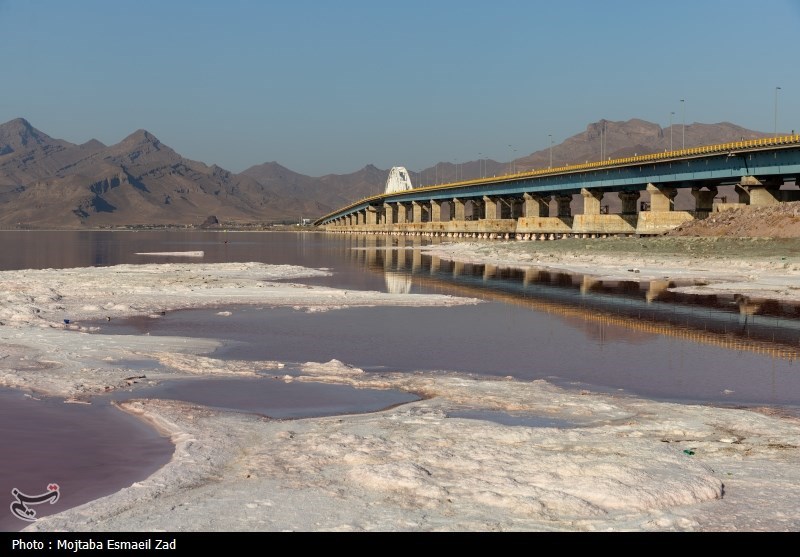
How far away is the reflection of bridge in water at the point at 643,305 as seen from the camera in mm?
28828

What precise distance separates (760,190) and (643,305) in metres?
53.2

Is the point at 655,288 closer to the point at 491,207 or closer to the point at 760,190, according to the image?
the point at 760,190

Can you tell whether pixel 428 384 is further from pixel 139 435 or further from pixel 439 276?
pixel 439 276

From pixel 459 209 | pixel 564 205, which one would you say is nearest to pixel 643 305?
pixel 564 205

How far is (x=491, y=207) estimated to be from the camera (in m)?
161

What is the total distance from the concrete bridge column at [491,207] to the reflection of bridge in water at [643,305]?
96201 millimetres

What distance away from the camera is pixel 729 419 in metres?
A: 16.0

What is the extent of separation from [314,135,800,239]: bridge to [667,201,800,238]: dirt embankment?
11.7 feet

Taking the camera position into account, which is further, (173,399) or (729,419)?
(173,399)

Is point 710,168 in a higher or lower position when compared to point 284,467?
higher

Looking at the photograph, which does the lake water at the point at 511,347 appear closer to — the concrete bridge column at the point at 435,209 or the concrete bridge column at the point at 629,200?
the concrete bridge column at the point at 629,200

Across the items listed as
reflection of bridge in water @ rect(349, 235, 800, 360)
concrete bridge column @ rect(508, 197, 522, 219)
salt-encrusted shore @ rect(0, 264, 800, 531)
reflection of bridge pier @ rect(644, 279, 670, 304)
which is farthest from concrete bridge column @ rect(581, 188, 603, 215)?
salt-encrusted shore @ rect(0, 264, 800, 531)
